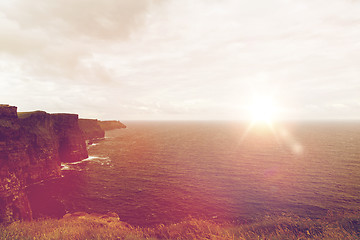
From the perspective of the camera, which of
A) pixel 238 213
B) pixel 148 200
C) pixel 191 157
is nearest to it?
pixel 238 213

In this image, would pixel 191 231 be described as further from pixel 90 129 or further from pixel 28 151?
pixel 90 129

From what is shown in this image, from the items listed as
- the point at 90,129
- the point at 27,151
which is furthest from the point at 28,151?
the point at 90,129

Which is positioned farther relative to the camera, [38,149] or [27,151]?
[38,149]

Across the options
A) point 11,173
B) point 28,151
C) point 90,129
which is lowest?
point 11,173

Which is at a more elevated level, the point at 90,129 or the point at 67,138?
the point at 90,129

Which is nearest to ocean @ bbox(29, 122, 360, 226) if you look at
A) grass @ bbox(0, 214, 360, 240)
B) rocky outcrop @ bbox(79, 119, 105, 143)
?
grass @ bbox(0, 214, 360, 240)

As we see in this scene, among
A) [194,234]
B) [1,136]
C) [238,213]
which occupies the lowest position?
[238,213]

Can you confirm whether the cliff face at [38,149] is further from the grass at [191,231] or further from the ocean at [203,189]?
the grass at [191,231]

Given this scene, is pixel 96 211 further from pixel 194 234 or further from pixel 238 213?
pixel 238 213

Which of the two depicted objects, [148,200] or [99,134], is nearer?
[148,200]

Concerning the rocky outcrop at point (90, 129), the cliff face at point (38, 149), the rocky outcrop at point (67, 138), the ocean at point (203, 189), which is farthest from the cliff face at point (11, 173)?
the rocky outcrop at point (90, 129)

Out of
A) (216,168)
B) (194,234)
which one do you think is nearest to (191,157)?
(216,168)

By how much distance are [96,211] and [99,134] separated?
10854cm

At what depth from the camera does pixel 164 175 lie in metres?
47.8
